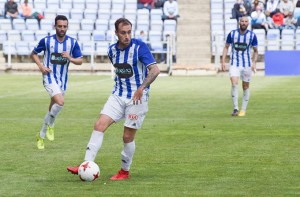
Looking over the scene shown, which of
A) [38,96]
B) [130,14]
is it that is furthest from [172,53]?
[38,96]

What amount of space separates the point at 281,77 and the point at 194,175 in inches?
1097

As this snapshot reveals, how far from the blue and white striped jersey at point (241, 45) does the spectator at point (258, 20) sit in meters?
22.1

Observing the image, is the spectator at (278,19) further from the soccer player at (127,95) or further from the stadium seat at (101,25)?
the soccer player at (127,95)

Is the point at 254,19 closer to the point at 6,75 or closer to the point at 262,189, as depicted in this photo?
the point at 6,75

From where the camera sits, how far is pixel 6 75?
41125 millimetres

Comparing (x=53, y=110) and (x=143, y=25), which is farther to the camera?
(x=143, y=25)

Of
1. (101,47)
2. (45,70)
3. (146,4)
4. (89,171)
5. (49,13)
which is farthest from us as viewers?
(146,4)

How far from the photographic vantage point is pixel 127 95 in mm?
11992

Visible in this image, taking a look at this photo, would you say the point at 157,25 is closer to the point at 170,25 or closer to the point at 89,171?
the point at 170,25

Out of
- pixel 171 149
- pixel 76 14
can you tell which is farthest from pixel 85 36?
pixel 171 149

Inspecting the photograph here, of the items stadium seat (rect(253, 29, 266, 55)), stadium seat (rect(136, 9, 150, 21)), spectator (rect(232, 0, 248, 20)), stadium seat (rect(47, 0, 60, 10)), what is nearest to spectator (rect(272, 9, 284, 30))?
spectator (rect(232, 0, 248, 20))

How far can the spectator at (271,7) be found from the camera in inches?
1784

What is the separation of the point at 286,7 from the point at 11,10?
1233 centimetres

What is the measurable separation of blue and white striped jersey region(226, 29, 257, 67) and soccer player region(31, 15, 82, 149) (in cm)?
655
